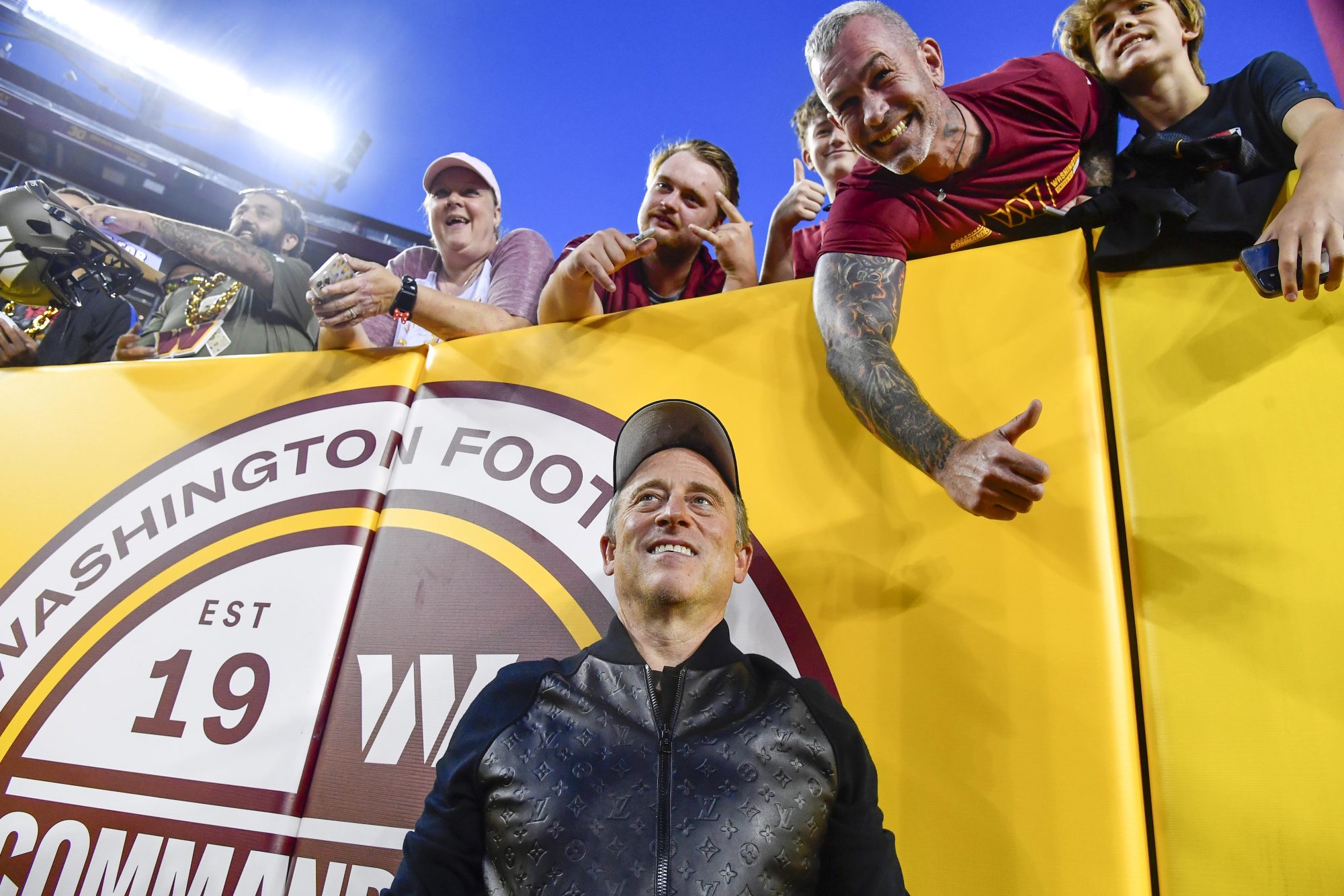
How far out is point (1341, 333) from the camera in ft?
3.75

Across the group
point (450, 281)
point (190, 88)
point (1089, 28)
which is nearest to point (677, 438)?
point (1089, 28)

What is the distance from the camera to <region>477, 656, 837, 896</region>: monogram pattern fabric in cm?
91

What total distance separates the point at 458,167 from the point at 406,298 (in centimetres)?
107

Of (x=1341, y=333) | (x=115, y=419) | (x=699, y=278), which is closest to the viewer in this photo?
(x=1341, y=333)

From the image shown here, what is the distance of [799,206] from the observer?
6.79 feet

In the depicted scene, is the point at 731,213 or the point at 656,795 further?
the point at 731,213

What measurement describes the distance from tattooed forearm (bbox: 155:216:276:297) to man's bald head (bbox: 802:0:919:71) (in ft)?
6.18

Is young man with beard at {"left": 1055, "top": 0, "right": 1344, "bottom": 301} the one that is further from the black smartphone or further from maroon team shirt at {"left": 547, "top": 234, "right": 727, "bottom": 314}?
maroon team shirt at {"left": 547, "top": 234, "right": 727, "bottom": 314}

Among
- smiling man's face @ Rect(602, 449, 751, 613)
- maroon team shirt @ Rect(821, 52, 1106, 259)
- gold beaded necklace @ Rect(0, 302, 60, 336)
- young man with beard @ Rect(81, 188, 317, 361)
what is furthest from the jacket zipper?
gold beaded necklace @ Rect(0, 302, 60, 336)

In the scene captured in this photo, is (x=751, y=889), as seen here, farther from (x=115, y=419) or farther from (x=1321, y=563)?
(x=115, y=419)

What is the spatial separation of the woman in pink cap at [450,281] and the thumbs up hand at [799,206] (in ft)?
2.62

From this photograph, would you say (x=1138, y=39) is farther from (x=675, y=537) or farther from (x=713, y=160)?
(x=675, y=537)

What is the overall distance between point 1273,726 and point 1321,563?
0.79ft

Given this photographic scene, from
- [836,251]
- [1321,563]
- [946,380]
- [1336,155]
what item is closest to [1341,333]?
[1336,155]
